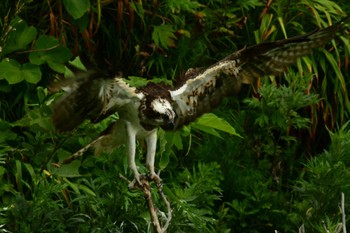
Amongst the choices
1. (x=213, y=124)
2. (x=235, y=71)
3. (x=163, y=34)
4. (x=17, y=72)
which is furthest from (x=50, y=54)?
(x=235, y=71)

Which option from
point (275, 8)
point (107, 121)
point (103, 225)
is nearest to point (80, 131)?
point (107, 121)

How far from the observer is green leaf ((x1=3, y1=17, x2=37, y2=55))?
17.5ft

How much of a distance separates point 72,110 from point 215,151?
193 cm

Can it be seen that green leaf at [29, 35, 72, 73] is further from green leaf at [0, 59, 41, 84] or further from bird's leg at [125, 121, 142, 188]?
bird's leg at [125, 121, 142, 188]

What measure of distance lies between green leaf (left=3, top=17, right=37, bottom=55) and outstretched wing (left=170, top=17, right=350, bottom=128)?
1187 mm

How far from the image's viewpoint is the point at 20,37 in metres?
5.38

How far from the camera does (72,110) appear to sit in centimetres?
402

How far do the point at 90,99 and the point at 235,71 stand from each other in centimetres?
74

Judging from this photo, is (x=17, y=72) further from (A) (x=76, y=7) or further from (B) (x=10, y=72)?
(A) (x=76, y=7)

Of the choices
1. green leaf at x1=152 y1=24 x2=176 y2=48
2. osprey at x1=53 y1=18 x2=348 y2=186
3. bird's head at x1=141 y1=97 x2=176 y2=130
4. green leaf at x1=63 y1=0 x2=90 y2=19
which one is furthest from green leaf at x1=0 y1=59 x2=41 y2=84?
bird's head at x1=141 y1=97 x2=176 y2=130

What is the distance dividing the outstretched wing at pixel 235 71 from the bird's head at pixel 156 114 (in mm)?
206

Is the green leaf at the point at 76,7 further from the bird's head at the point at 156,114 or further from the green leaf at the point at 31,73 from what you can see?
the bird's head at the point at 156,114

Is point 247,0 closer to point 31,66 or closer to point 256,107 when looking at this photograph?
point 256,107

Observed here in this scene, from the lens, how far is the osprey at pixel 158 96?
4004 mm
